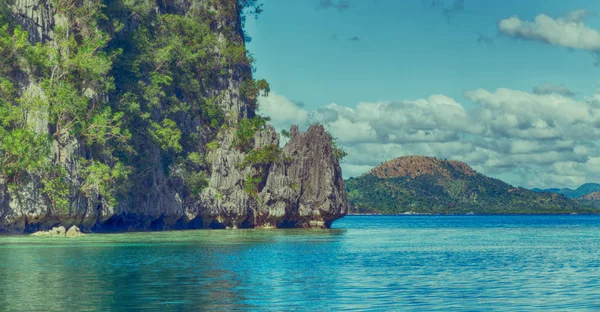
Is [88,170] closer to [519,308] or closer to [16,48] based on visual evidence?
[16,48]

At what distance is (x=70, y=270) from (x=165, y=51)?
196 feet

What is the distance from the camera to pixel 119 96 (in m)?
87.8

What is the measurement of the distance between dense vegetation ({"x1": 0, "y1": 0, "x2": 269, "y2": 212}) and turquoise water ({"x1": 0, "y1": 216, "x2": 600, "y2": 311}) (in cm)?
1848

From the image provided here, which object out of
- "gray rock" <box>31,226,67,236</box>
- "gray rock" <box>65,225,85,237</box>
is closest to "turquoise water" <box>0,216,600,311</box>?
"gray rock" <box>65,225,85,237</box>

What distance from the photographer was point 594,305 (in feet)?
90.7

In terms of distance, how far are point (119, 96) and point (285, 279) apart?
5685 cm

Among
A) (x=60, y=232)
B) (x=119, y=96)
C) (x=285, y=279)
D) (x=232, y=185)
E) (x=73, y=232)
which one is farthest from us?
(x=232, y=185)

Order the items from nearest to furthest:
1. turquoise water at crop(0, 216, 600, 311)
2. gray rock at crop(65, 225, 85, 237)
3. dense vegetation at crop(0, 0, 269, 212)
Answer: turquoise water at crop(0, 216, 600, 311), gray rock at crop(65, 225, 85, 237), dense vegetation at crop(0, 0, 269, 212)

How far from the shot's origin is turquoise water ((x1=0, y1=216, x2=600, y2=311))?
27562mm

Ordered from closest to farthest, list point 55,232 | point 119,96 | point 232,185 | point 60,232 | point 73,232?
point 73,232, point 55,232, point 60,232, point 119,96, point 232,185

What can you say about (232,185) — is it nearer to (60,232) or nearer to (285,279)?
(60,232)

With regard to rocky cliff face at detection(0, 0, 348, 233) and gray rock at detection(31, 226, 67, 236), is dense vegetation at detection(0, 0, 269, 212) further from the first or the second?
gray rock at detection(31, 226, 67, 236)

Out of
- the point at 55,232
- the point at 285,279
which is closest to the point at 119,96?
the point at 55,232

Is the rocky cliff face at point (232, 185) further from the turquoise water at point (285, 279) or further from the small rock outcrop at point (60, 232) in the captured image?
the turquoise water at point (285, 279)
